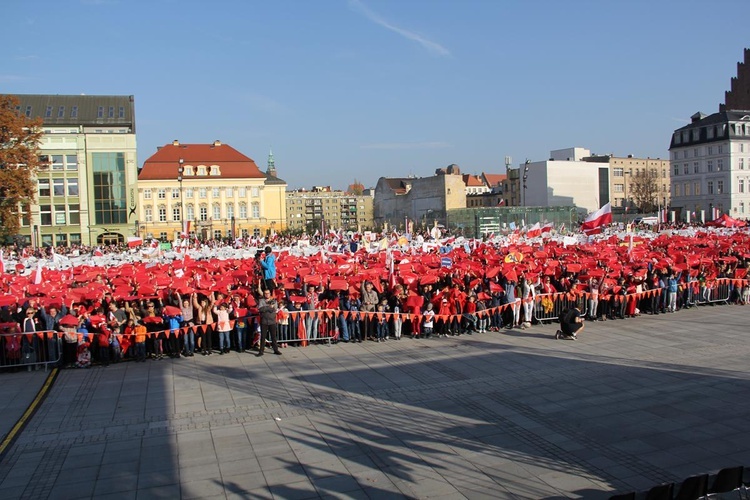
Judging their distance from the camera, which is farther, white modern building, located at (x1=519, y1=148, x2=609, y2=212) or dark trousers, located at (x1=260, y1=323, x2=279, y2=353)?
white modern building, located at (x1=519, y1=148, x2=609, y2=212)

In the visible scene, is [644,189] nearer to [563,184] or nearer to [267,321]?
[563,184]

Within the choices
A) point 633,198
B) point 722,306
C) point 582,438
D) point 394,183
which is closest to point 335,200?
point 394,183

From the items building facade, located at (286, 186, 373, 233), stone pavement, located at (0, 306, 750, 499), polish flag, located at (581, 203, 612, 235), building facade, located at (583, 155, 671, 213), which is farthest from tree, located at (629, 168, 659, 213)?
stone pavement, located at (0, 306, 750, 499)

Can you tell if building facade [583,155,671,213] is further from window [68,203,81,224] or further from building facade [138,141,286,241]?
window [68,203,81,224]

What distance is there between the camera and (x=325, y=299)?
17.6 meters

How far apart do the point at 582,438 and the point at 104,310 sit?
38.9 feet

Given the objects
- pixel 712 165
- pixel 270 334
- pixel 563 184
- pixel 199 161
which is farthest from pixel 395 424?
pixel 199 161

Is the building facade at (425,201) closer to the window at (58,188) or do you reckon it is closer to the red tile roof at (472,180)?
the red tile roof at (472,180)

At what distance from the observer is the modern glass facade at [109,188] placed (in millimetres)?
68875

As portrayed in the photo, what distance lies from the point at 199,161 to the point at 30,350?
83.0m

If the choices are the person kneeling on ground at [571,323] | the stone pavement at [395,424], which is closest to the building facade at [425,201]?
the person kneeling on ground at [571,323]

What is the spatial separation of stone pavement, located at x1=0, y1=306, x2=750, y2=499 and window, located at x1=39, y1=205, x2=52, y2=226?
5997cm

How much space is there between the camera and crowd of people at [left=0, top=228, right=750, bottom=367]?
49.7ft

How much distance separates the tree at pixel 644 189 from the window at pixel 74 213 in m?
77.7
